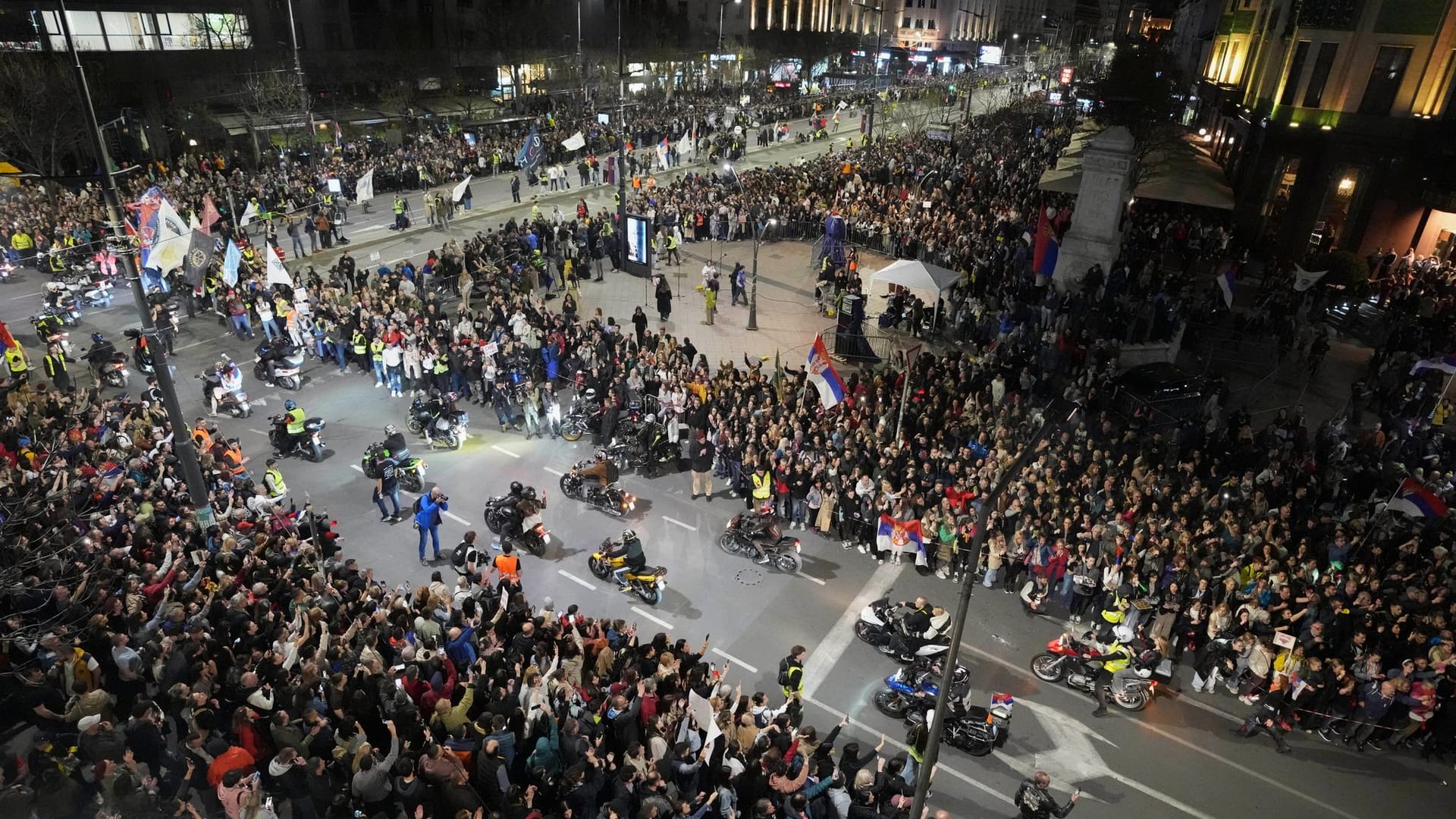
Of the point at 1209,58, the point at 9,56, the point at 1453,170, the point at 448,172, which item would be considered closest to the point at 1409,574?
the point at 1453,170

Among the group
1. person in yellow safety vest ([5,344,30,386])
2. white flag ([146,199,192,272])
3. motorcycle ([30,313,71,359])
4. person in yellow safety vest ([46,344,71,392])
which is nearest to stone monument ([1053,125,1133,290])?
white flag ([146,199,192,272])

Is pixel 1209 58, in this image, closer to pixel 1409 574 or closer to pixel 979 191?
pixel 979 191

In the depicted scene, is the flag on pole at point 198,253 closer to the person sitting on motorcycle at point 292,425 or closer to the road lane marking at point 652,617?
the person sitting on motorcycle at point 292,425

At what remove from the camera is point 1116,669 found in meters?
12.2

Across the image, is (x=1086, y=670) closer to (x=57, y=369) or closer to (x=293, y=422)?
(x=293, y=422)

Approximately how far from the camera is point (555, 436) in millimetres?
19156

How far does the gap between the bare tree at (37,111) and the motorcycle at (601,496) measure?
32.9 metres

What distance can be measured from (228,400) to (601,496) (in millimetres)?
10091

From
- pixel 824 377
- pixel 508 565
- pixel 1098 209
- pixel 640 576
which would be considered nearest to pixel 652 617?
pixel 640 576

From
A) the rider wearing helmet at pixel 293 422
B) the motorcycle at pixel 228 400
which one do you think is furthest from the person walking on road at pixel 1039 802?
the motorcycle at pixel 228 400

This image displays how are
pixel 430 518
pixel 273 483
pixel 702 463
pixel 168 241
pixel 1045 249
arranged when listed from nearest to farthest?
pixel 430 518, pixel 273 483, pixel 702 463, pixel 168 241, pixel 1045 249

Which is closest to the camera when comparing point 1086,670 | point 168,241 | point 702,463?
point 1086,670

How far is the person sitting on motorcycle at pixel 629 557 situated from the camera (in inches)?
541

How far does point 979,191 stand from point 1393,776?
29172mm
